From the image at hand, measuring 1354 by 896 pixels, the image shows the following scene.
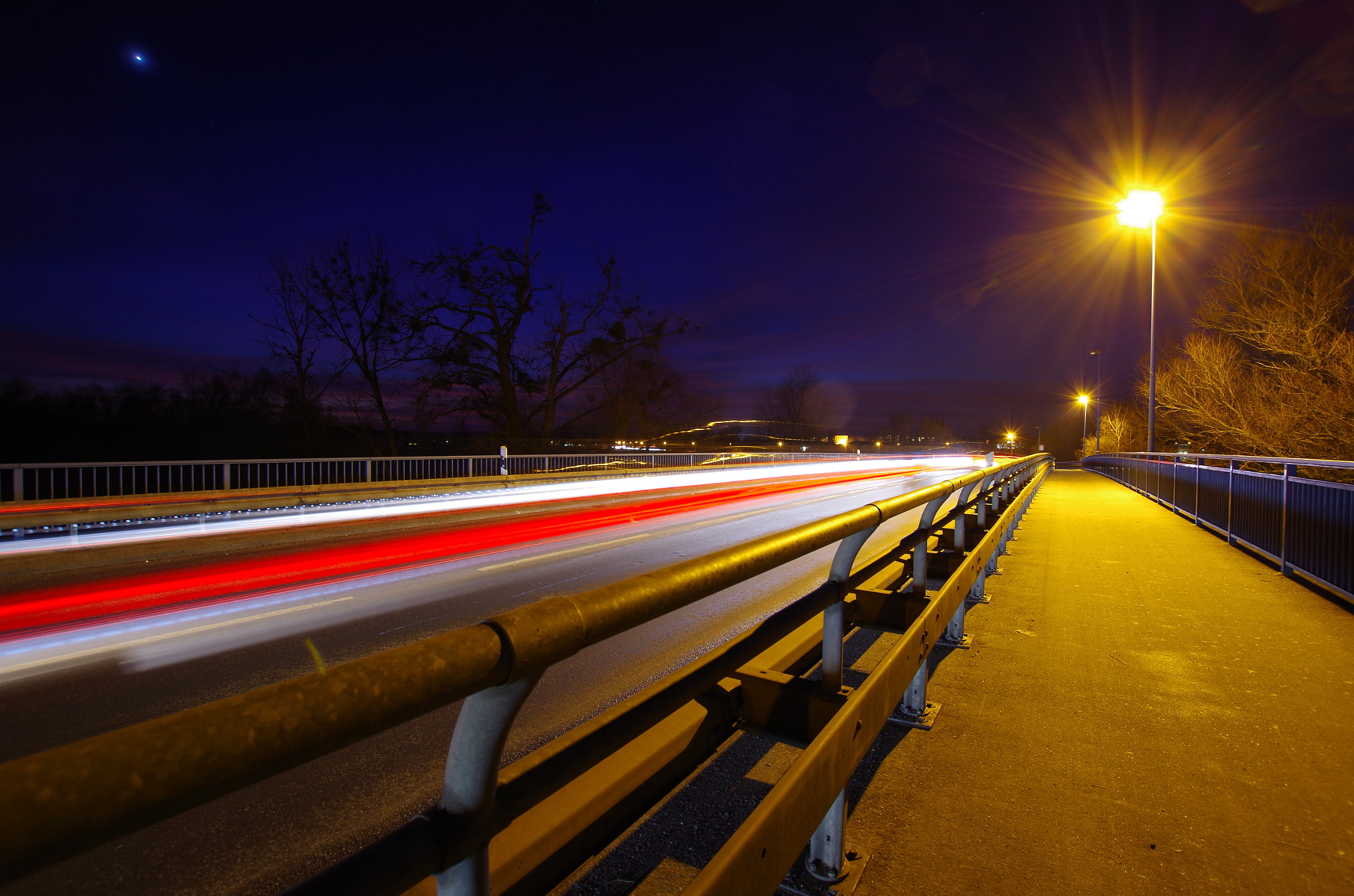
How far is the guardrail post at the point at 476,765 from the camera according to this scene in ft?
4.01

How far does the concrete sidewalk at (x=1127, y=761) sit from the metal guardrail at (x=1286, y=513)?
60 cm

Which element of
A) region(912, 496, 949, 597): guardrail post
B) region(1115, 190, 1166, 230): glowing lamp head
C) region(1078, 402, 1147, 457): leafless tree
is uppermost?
region(1115, 190, 1166, 230): glowing lamp head

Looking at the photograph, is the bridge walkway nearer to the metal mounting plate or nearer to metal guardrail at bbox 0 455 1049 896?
the metal mounting plate

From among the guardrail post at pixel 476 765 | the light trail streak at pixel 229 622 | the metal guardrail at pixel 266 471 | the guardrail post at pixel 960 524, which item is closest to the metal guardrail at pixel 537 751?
the guardrail post at pixel 476 765

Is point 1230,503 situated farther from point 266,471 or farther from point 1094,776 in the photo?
point 266,471

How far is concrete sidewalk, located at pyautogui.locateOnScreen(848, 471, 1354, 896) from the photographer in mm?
2557

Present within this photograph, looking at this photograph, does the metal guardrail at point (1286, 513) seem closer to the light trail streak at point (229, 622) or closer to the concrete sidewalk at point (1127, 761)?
the concrete sidewalk at point (1127, 761)

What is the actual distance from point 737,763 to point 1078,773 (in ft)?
5.27

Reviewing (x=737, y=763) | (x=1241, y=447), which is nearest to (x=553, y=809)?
(x=737, y=763)

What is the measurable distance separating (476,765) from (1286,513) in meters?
9.65

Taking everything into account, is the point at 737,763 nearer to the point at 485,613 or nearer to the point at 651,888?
the point at 651,888

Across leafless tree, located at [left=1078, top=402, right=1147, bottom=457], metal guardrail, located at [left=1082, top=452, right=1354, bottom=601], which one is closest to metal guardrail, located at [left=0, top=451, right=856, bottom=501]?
metal guardrail, located at [left=1082, top=452, right=1354, bottom=601]

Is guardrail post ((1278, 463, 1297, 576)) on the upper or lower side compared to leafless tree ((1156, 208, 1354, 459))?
lower

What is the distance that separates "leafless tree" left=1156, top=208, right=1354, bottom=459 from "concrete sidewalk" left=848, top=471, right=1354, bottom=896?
558 inches
